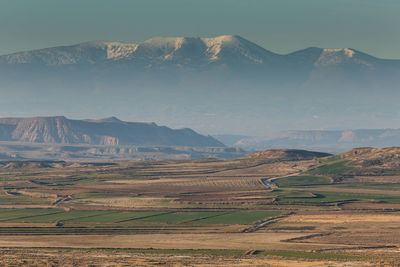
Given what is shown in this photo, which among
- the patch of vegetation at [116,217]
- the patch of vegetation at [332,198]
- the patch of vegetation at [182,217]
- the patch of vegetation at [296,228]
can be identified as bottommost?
the patch of vegetation at [296,228]

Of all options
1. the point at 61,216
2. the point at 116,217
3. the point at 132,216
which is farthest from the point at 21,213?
the point at 132,216

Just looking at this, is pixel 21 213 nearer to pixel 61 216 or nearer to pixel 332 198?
pixel 61 216

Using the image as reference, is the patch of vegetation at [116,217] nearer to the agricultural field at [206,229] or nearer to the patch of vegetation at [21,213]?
the agricultural field at [206,229]

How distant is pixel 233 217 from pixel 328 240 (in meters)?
37.1

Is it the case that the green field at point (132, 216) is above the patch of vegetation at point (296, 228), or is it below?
above

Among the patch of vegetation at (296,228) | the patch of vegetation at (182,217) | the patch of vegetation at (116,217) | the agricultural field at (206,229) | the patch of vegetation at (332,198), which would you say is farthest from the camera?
the patch of vegetation at (332,198)

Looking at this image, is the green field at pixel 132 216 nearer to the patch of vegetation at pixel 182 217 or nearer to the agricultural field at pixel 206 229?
the patch of vegetation at pixel 182 217

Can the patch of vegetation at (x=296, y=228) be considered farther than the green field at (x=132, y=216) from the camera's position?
No

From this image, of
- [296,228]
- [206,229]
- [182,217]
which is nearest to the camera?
[296,228]

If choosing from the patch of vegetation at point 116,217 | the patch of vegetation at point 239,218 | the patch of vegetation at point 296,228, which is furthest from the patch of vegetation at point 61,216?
the patch of vegetation at point 296,228

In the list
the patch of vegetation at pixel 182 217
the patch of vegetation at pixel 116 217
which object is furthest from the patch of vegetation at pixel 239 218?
the patch of vegetation at pixel 116 217

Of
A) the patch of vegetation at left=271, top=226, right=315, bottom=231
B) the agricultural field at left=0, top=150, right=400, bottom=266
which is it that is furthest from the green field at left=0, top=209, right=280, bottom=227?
the patch of vegetation at left=271, top=226, right=315, bottom=231

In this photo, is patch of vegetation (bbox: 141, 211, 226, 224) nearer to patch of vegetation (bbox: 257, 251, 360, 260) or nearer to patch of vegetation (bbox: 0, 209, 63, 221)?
patch of vegetation (bbox: 0, 209, 63, 221)

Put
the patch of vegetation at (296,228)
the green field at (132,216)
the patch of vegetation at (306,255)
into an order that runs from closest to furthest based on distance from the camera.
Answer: the patch of vegetation at (306,255), the patch of vegetation at (296,228), the green field at (132,216)
